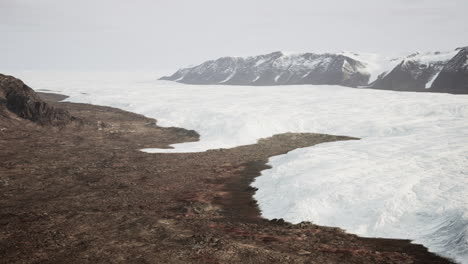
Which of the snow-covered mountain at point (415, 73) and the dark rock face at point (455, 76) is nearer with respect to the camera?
the dark rock face at point (455, 76)

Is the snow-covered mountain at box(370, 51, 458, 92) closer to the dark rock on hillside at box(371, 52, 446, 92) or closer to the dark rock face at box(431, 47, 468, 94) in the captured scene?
the dark rock on hillside at box(371, 52, 446, 92)

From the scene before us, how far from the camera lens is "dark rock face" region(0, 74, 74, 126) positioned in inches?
1751

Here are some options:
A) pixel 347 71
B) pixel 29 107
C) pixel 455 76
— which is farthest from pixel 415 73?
pixel 29 107

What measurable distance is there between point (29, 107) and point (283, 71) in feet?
410

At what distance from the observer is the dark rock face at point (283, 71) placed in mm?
132125

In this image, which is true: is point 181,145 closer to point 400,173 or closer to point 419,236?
point 400,173

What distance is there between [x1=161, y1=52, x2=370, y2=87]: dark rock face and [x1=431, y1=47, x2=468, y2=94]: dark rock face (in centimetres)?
2561

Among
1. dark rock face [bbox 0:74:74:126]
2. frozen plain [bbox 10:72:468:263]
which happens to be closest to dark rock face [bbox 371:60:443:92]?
frozen plain [bbox 10:72:468:263]

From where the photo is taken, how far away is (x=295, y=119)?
53531mm

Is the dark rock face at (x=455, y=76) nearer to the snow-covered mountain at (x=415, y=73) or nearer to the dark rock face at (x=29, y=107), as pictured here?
the snow-covered mountain at (x=415, y=73)

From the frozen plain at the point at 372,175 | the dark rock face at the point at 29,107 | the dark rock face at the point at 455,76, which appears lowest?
the frozen plain at the point at 372,175

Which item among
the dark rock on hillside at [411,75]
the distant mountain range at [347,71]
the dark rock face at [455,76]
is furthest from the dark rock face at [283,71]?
the dark rock face at [455,76]

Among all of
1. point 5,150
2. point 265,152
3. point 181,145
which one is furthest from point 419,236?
point 5,150

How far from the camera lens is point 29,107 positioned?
45.0m
